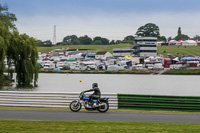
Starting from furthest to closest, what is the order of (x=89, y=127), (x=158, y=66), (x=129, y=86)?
1. (x=158, y=66)
2. (x=129, y=86)
3. (x=89, y=127)

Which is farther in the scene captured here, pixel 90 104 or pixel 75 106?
pixel 75 106

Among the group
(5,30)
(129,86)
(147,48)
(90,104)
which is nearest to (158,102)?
(90,104)

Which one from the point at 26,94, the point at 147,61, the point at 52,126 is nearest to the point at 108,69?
the point at 147,61

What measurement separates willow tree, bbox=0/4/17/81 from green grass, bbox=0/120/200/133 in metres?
31.5

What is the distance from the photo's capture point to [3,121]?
50.4 ft

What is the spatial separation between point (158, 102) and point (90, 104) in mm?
4045

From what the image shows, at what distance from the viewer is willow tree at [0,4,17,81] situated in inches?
1799

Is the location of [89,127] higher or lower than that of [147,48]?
lower

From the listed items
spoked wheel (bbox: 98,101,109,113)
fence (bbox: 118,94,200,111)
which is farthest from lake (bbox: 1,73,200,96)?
spoked wheel (bbox: 98,101,109,113)

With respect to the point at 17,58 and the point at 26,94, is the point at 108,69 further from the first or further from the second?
the point at 26,94

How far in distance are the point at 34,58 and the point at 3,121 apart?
38.2 metres

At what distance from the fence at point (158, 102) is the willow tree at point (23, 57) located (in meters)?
32.4

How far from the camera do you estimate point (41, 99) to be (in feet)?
71.5

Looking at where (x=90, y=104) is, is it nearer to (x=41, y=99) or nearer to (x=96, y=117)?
(x=96, y=117)
